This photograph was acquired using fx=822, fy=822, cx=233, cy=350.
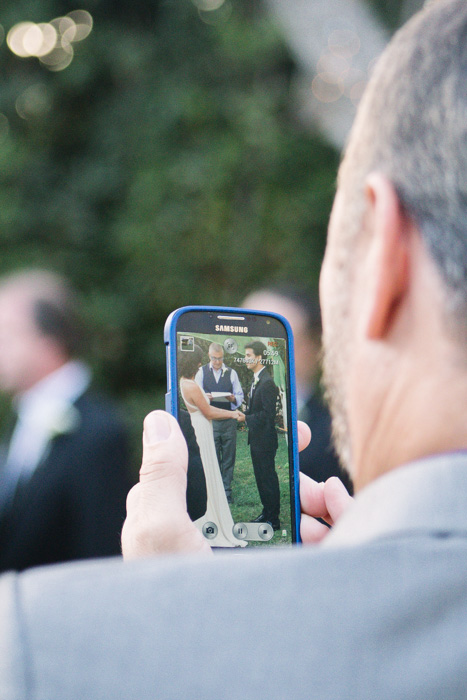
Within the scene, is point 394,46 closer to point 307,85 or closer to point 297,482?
point 297,482

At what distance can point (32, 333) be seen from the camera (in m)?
3.54

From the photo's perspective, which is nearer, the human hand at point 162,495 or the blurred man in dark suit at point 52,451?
the human hand at point 162,495

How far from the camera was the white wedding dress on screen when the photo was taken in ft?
3.43

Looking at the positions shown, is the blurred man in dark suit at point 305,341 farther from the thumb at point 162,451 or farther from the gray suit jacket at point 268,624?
the gray suit jacket at point 268,624

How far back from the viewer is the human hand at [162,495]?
3.11 feet

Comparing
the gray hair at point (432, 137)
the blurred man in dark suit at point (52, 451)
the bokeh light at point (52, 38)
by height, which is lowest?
the blurred man in dark suit at point (52, 451)

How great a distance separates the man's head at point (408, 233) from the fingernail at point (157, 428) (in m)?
0.30

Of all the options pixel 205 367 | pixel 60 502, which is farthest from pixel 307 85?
pixel 205 367

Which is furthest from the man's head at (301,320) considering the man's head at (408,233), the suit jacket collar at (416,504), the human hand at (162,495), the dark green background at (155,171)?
the dark green background at (155,171)

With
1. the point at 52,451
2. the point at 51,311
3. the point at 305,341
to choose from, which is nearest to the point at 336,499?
the point at 305,341

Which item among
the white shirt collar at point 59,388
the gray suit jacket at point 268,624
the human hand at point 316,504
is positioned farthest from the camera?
the white shirt collar at point 59,388

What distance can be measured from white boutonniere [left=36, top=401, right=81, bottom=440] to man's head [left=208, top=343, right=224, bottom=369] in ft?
7.45

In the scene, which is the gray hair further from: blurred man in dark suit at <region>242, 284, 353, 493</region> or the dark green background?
the dark green background

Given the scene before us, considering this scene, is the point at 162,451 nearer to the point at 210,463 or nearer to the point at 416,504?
the point at 210,463
